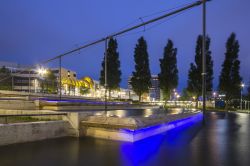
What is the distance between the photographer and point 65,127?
11.4m

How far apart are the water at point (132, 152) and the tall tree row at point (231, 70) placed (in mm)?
37767

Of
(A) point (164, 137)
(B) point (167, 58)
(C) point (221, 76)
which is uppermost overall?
(B) point (167, 58)

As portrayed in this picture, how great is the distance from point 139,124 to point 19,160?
480 centimetres

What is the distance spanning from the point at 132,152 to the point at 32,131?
4423mm

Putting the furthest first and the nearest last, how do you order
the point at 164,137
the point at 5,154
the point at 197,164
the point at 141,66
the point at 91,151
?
the point at 141,66, the point at 164,137, the point at 91,151, the point at 5,154, the point at 197,164

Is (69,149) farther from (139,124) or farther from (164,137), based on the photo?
(164,137)

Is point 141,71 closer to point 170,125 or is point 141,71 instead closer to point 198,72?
point 198,72

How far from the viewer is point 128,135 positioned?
10055mm

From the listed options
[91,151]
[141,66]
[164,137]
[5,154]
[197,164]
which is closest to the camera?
[197,164]

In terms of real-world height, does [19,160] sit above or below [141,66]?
below

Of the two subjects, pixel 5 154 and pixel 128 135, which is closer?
pixel 5 154

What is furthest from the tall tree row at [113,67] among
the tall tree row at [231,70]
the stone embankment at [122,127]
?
the stone embankment at [122,127]

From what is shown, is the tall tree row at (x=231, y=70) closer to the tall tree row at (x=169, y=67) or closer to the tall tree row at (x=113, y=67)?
the tall tree row at (x=169, y=67)

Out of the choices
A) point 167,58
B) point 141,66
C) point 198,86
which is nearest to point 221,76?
point 198,86
